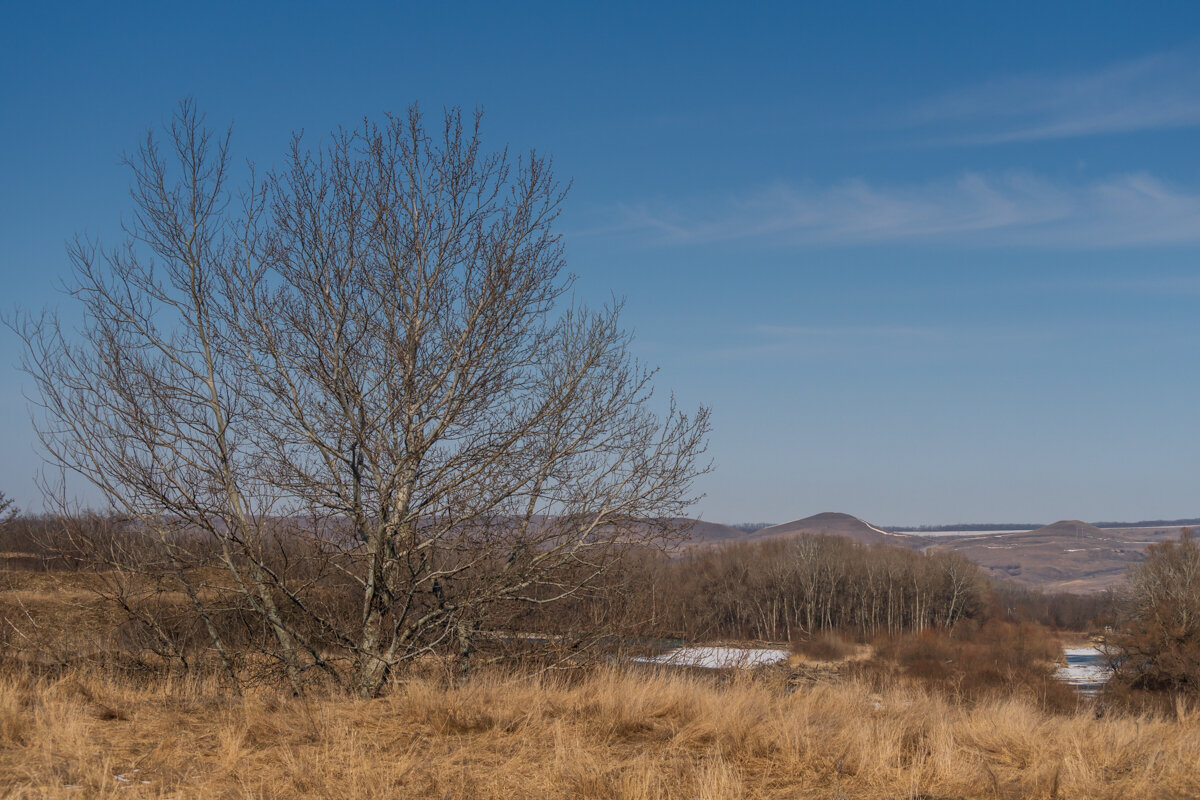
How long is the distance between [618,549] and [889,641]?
260 ft

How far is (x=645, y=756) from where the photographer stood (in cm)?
540

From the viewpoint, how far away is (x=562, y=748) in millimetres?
5293

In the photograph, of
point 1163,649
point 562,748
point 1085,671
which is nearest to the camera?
point 562,748

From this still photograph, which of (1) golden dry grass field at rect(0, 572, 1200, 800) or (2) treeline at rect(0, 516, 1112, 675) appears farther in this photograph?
(2) treeline at rect(0, 516, 1112, 675)

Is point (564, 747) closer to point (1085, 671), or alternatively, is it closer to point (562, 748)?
point (562, 748)

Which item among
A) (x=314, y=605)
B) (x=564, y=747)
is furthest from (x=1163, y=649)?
(x=564, y=747)

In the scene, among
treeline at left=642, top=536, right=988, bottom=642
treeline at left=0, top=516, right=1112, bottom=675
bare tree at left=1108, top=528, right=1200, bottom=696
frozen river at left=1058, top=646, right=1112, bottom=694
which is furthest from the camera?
treeline at left=642, top=536, right=988, bottom=642

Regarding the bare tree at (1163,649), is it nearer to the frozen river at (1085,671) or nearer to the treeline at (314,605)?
the frozen river at (1085,671)

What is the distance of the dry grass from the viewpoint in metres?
4.82

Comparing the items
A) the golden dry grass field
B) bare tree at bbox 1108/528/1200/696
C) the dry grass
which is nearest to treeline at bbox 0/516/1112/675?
the golden dry grass field

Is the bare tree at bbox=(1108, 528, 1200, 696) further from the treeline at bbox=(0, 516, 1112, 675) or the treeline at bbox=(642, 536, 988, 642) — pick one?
the treeline at bbox=(642, 536, 988, 642)

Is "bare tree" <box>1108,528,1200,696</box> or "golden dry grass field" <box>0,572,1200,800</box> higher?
"golden dry grass field" <box>0,572,1200,800</box>

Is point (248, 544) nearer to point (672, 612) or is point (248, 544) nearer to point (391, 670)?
point (391, 670)

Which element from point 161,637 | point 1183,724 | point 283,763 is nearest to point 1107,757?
point 1183,724
